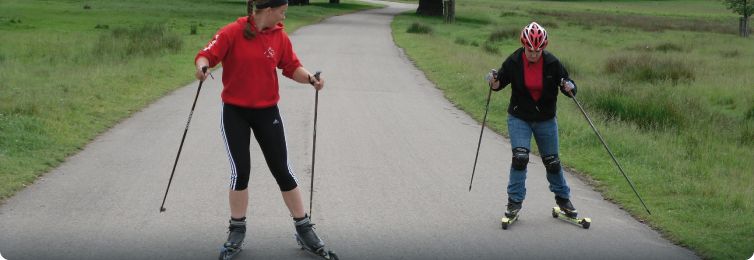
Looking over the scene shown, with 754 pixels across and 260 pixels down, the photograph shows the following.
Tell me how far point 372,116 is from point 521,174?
647 cm

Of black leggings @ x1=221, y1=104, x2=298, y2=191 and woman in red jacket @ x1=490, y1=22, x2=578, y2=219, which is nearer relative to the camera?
black leggings @ x1=221, y1=104, x2=298, y2=191

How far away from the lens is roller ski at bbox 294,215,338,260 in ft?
19.2

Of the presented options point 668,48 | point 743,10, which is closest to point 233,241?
point 668,48

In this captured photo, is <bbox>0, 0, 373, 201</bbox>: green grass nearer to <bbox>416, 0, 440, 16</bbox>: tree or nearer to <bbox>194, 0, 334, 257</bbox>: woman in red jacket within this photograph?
<bbox>194, 0, 334, 257</bbox>: woman in red jacket

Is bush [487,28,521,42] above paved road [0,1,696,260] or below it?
below

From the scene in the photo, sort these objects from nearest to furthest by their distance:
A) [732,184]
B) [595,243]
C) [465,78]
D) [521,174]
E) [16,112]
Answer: [595,243] < [521,174] < [732,184] < [16,112] < [465,78]

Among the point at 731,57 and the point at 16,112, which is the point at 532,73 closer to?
the point at 16,112

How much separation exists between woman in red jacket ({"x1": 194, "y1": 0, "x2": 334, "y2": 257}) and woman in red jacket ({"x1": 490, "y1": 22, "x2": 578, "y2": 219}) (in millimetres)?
1786

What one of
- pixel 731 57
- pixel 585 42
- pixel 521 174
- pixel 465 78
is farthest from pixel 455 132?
pixel 585 42

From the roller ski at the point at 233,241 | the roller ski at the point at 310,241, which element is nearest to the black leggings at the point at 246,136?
the roller ski at the point at 233,241

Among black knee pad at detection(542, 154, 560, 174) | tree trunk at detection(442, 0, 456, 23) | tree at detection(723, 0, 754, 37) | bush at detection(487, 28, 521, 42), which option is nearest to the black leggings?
black knee pad at detection(542, 154, 560, 174)

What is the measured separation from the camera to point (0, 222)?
668 cm

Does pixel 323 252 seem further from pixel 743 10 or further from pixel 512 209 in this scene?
pixel 743 10

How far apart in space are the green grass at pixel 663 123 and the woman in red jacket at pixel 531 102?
1071mm
